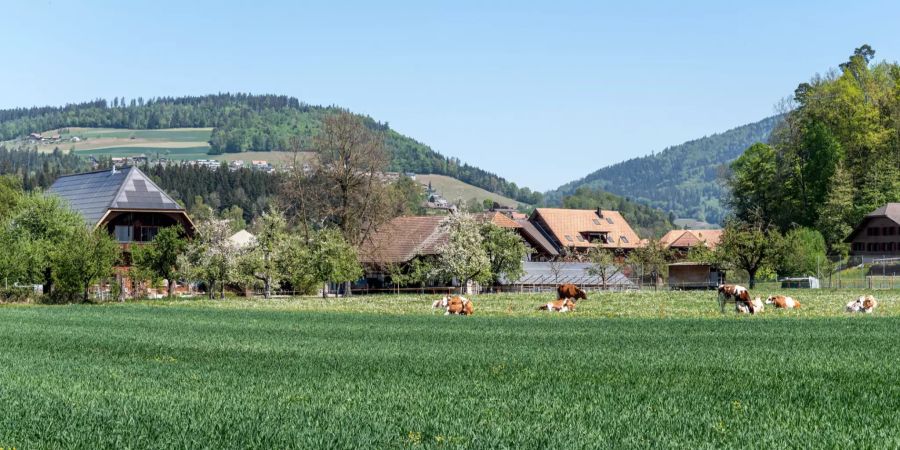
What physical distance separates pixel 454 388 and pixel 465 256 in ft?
200

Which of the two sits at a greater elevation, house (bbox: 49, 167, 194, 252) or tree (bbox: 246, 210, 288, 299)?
house (bbox: 49, 167, 194, 252)

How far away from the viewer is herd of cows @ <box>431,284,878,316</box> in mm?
40938

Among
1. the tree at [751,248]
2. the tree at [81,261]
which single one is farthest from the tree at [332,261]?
the tree at [751,248]

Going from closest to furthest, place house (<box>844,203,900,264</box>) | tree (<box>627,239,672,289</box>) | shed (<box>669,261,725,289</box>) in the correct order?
tree (<box>627,239,672,289</box>), house (<box>844,203,900,264</box>), shed (<box>669,261,725,289</box>)

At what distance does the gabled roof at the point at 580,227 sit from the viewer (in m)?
126

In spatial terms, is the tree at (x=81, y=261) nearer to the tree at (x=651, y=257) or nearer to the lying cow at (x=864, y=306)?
the lying cow at (x=864, y=306)

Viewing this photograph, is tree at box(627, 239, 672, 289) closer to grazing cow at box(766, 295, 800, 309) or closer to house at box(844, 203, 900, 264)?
house at box(844, 203, 900, 264)

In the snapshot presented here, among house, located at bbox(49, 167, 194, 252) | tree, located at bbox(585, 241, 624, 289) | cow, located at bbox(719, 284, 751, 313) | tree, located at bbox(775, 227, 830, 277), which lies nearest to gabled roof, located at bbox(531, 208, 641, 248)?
tree, located at bbox(585, 241, 624, 289)

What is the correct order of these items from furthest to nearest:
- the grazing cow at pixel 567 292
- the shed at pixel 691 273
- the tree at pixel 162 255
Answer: the shed at pixel 691 273 < the tree at pixel 162 255 < the grazing cow at pixel 567 292

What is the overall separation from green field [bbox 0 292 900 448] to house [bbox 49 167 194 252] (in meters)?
55.8

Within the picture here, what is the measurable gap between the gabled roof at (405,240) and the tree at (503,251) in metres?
3.92

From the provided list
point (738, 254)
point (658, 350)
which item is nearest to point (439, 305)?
point (658, 350)

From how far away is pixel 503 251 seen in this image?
8019cm

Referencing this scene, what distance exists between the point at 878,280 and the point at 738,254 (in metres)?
9.99
